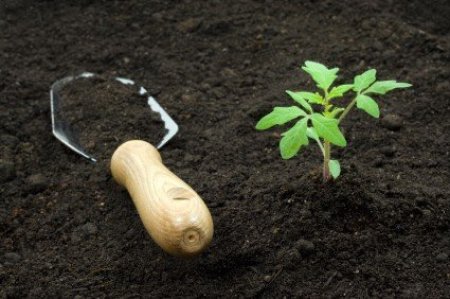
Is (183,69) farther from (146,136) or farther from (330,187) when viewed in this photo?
(330,187)

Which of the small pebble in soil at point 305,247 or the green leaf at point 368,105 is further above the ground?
the green leaf at point 368,105

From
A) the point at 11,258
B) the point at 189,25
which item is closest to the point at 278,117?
the point at 11,258

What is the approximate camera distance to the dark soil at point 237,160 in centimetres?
195

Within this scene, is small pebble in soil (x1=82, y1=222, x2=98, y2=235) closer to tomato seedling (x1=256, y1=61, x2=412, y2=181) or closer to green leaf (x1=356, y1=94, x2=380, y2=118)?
tomato seedling (x1=256, y1=61, x2=412, y2=181)

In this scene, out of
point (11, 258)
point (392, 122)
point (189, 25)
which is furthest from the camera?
point (189, 25)

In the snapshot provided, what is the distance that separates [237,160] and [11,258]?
0.87 metres

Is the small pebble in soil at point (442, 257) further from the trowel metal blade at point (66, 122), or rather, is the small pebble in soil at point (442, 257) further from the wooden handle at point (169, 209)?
the trowel metal blade at point (66, 122)

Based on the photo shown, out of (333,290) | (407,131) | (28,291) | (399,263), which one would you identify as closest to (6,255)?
(28,291)

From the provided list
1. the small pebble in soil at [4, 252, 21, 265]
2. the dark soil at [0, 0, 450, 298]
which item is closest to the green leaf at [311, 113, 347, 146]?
the dark soil at [0, 0, 450, 298]

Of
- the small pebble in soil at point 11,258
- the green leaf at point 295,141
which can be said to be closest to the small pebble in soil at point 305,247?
the green leaf at point 295,141

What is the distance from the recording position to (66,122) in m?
2.60

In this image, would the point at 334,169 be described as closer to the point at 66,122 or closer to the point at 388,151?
the point at 388,151

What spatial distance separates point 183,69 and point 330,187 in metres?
1.11

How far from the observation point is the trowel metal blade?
2.50 meters
